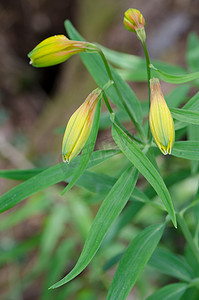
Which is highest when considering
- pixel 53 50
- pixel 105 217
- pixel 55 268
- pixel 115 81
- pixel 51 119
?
pixel 53 50

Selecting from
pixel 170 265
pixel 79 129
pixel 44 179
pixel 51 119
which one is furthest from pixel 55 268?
pixel 51 119

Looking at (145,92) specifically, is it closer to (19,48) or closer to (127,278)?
(127,278)

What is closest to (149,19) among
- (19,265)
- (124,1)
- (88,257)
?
(124,1)

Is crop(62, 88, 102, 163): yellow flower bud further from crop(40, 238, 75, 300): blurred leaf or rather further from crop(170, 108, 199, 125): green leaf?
crop(40, 238, 75, 300): blurred leaf

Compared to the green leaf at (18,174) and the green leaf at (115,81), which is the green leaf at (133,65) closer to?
the green leaf at (115,81)

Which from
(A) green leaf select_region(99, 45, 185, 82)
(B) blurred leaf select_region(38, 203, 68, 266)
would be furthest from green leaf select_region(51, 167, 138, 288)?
(B) blurred leaf select_region(38, 203, 68, 266)

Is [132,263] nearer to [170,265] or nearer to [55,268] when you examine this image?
[170,265]
